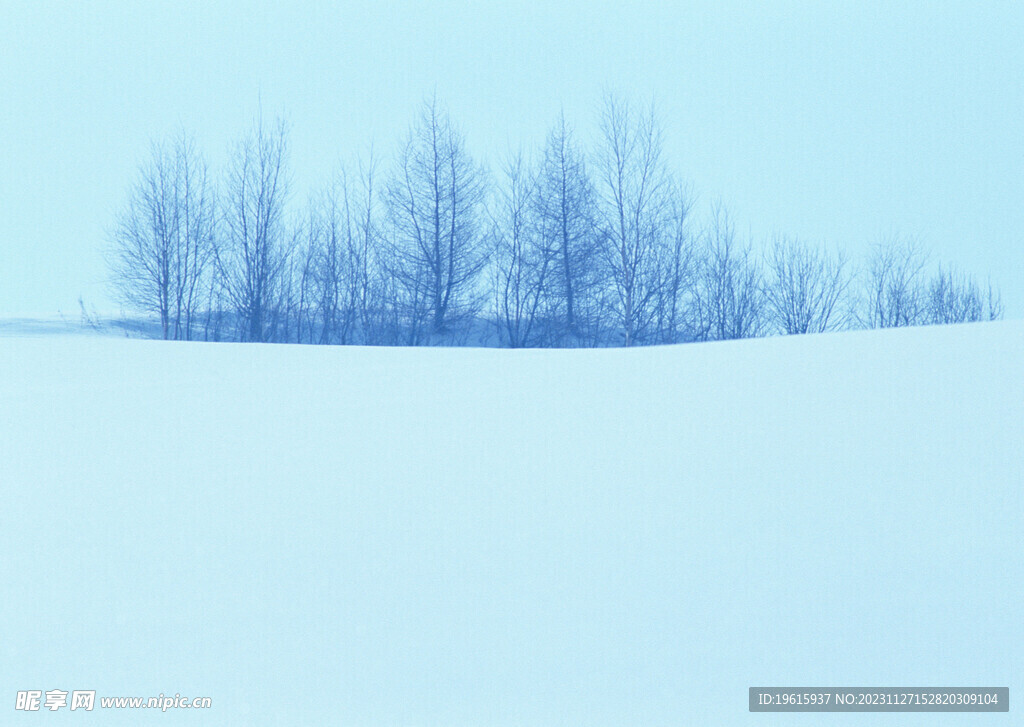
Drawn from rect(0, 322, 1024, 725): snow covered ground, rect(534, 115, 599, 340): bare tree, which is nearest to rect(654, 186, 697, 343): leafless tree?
rect(534, 115, 599, 340): bare tree

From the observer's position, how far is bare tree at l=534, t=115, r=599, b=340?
13.6 m

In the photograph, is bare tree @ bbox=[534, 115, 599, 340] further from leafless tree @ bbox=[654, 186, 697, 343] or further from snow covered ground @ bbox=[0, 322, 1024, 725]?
snow covered ground @ bbox=[0, 322, 1024, 725]

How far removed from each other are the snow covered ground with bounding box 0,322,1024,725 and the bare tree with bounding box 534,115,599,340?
10289 millimetres

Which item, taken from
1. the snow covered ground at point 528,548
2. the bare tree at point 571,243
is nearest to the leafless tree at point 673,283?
the bare tree at point 571,243

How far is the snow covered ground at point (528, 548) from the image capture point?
1.56 metres

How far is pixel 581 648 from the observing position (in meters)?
1.66

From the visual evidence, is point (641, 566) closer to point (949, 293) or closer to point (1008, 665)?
point (1008, 665)

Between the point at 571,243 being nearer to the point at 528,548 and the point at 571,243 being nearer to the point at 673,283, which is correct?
the point at 673,283

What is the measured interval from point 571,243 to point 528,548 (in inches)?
466

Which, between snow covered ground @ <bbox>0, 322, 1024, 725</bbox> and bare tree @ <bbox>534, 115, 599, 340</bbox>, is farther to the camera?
bare tree @ <bbox>534, 115, 599, 340</bbox>

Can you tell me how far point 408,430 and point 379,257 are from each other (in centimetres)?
1137

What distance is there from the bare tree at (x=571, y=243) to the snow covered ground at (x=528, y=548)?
33.8ft

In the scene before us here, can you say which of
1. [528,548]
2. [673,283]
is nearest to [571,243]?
[673,283]

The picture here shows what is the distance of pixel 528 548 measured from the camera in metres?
2.01
